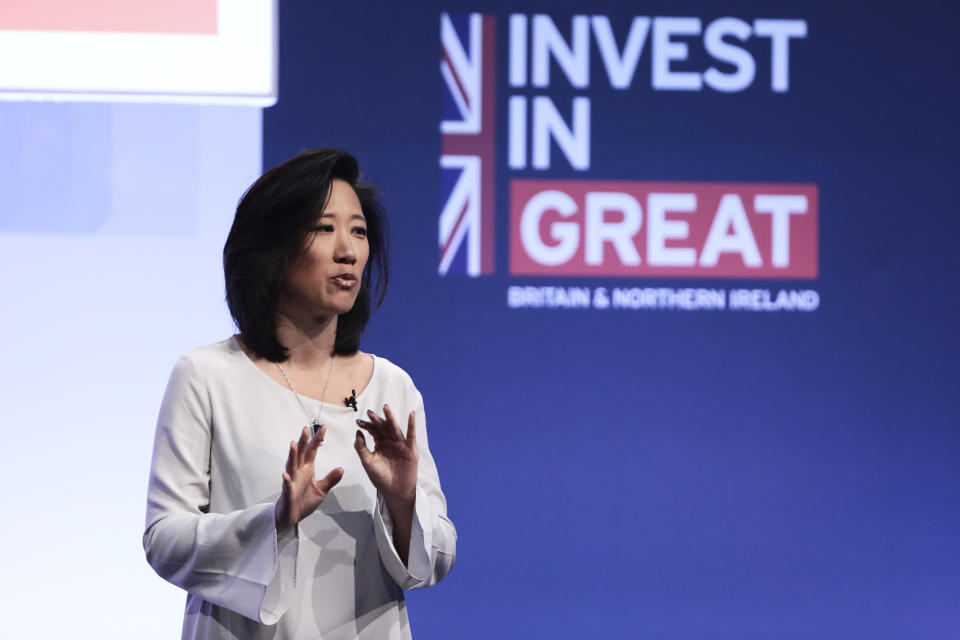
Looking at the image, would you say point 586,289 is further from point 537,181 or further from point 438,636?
point 438,636

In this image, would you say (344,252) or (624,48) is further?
(624,48)

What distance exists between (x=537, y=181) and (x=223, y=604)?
2203mm

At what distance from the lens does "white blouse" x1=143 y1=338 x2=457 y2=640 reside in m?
1.32

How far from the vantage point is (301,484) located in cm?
124

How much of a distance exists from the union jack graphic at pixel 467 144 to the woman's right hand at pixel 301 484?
206 cm

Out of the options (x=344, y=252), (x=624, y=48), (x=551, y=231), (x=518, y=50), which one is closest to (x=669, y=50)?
(x=624, y=48)

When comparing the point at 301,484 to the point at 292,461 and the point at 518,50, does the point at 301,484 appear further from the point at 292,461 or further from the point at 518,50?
the point at 518,50

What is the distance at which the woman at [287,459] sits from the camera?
132cm

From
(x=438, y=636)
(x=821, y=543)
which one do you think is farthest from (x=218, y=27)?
(x=821, y=543)

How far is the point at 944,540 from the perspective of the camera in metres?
3.42

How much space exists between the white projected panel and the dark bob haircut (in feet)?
5.76

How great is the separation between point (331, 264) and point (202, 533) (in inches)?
15.9

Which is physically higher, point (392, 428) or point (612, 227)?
point (612, 227)

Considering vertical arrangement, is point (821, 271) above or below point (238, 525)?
above
